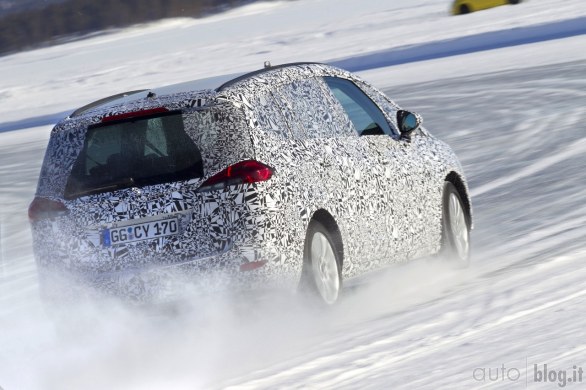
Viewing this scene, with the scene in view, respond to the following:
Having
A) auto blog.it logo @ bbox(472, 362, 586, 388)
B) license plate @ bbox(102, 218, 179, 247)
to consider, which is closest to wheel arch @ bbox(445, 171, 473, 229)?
license plate @ bbox(102, 218, 179, 247)

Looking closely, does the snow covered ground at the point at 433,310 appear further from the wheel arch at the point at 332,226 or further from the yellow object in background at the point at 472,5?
the yellow object in background at the point at 472,5

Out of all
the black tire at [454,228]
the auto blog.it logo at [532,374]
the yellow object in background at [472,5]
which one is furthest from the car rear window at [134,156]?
the yellow object in background at [472,5]

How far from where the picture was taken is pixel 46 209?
7.05m

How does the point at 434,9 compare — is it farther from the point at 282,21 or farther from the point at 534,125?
the point at 534,125

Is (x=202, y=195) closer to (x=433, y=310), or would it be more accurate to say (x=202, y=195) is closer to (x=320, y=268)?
(x=320, y=268)

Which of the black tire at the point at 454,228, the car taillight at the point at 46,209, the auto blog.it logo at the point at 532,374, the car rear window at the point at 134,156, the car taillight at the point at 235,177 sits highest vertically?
the car rear window at the point at 134,156

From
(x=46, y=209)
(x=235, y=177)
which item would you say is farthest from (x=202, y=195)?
(x=46, y=209)

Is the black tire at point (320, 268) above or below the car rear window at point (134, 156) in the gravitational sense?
below

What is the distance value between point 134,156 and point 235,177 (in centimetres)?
58

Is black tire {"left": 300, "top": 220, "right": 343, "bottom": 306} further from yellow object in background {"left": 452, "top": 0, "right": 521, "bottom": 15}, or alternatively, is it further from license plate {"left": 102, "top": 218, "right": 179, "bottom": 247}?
yellow object in background {"left": 452, "top": 0, "right": 521, "bottom": 15}

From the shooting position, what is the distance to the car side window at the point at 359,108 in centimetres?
815

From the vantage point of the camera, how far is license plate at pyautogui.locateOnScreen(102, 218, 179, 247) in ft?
22.2

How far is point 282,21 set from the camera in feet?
171

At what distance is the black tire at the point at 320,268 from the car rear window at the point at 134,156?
77 cm
